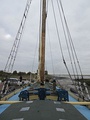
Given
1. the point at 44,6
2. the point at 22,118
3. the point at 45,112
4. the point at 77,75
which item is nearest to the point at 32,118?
the point at 22,118

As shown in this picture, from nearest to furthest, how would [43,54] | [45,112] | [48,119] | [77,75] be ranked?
[48,119], [45,112], [77,75], [43,54]

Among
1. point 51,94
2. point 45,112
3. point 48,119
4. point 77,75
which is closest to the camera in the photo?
point 48,119

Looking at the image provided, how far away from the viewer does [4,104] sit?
25.2 ft

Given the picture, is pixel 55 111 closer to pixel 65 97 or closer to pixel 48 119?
pixel 48 119

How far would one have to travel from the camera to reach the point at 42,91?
782 centimetres

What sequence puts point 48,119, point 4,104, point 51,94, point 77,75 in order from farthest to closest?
point 77,75 < point 51,94 < point 4,104 < point 48,119

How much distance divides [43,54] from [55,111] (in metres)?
6.53

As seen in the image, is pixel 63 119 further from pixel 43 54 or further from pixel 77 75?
pixel 43 54

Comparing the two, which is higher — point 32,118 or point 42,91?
point 42,91

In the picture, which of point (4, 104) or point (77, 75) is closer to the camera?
point (4, 104)

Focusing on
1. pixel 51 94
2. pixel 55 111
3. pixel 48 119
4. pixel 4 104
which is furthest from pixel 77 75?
pixel 48 119

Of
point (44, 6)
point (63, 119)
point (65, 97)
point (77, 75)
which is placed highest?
point (44, 6)

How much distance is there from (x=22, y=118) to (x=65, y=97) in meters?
4.28

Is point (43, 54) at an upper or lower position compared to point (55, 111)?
upper
